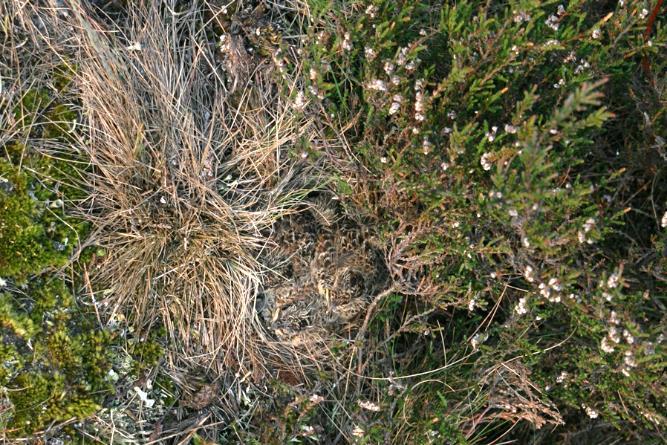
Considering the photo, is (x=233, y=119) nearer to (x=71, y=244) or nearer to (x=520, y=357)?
(x=71, y=244)

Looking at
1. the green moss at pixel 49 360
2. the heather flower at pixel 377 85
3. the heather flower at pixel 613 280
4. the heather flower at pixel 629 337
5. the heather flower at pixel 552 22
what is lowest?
the green moss at pixel 49 360

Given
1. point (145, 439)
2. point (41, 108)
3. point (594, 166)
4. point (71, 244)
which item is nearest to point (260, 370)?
point (145, 439)

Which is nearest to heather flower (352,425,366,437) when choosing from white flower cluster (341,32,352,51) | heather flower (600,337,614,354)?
heather flower (600,337,614,354)

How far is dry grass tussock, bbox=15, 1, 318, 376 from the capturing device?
287cm

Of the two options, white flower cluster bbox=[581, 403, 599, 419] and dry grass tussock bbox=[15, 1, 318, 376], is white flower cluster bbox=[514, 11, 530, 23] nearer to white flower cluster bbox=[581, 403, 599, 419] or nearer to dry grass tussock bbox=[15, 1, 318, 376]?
dry grass tussock bbox=[15, 1, 318, 376]

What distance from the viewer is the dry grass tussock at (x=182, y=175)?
2.87 m

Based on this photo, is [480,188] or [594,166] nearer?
[480,188]

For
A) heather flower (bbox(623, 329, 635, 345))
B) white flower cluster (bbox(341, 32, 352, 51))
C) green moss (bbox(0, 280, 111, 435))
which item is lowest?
green moss (bbox(0, 280, 111, 435))

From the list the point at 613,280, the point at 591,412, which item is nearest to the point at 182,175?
the point at 613,280

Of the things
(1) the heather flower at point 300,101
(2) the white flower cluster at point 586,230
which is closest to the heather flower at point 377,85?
(1) the heather flower at point 300,101

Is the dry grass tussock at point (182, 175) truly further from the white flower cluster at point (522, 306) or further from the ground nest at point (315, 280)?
the white flower cluster at point (522, 306)

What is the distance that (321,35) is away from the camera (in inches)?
106

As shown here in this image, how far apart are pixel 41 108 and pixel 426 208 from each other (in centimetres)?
173

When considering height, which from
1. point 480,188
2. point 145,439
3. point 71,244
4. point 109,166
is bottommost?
point 145,439
